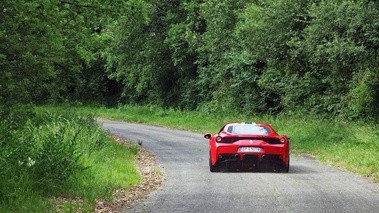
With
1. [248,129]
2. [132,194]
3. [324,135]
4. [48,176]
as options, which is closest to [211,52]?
[324,135]

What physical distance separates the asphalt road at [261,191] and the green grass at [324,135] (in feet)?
2.67

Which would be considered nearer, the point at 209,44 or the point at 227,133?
the point at 227,133

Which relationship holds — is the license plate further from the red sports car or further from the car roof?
the car roof

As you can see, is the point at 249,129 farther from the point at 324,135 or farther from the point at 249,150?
the point at 324,135

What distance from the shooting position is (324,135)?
26.5m

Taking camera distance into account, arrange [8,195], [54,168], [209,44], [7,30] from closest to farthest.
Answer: [8,195] → [54,168] → [7,30] → [209,44]

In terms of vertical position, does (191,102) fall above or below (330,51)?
below

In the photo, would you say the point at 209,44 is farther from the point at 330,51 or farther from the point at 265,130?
the point at 265,130

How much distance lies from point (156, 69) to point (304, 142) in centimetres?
2429

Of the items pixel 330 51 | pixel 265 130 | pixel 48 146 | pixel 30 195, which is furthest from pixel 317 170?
pixel 30 195

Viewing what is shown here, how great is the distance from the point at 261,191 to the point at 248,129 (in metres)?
4.82

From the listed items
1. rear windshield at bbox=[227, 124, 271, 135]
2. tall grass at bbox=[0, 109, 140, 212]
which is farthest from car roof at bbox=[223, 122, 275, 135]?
tall grass at bbox=[0, 109, 140, 212]

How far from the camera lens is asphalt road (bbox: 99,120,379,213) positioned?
37.9 ft

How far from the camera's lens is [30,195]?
1120cm
